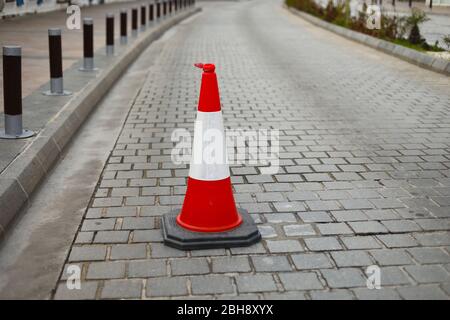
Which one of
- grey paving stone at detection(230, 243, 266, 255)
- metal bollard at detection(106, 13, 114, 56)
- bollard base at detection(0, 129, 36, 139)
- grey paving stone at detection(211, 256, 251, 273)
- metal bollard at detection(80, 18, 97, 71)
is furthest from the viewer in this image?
metal bollard at detection(106, 13, 114, 56)

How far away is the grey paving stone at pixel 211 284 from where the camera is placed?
3.26 metres

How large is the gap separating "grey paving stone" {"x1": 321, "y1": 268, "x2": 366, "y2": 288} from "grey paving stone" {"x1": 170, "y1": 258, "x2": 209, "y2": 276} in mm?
646

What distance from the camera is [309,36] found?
19500 millimetres

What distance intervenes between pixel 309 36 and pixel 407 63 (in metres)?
6.52

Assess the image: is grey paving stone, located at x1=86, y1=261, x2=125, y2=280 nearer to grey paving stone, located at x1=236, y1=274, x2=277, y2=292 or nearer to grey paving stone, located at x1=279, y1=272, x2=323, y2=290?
grey paving stone, located at x1=236, y1=274, x2=277, y2=292

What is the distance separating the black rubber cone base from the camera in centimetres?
380

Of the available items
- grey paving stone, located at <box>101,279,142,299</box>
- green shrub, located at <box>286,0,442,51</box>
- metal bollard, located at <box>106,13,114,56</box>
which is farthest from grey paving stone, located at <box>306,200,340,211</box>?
green shrub, located at <box>286,0,442,51</box>

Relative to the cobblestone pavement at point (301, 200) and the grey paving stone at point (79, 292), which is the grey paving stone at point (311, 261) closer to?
the cobblestone pavement at point (301, 200)

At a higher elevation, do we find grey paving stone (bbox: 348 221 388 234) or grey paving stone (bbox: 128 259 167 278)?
grey paving stone (bbox: 348 221 388 234)

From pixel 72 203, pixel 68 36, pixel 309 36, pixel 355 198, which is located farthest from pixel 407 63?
pixel 72 203

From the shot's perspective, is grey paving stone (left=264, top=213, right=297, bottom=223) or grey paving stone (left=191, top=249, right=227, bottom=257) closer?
grey paving stone (left=191, top=249, right=227, bottom=257)

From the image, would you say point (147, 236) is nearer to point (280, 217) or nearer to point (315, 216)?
point (280, 217)

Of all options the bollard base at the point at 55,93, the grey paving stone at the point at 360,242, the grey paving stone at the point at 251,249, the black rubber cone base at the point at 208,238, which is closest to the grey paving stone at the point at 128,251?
the black rubber cone base at the point at 208,238

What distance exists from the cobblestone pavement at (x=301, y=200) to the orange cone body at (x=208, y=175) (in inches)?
9.8
